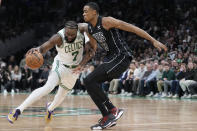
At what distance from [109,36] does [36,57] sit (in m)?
1.17

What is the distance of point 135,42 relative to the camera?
22.5 metres

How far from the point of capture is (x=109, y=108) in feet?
23.7

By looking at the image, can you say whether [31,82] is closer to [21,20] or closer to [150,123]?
[21,20]

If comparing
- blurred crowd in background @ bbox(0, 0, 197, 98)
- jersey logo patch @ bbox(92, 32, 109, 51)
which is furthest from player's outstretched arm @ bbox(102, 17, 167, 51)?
blurred crowd in background @ bbox(0, 0, 197, 98)

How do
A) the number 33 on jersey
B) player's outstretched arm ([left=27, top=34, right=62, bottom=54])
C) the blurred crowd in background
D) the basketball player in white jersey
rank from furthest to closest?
the blurred crowd in background, the number 33 on jersey, the basketball player in white jersey, player's outstretched arm ([left=27, top=34, right=62, bottom=54])

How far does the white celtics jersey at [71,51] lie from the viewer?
7391 millimetres

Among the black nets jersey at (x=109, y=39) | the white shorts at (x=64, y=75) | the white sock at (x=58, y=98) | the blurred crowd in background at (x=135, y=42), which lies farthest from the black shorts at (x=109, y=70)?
the blurred crowd in background at (x=135, y=42)

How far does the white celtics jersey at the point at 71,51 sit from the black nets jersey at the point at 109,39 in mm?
367

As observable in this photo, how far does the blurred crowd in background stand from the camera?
55.0 feet

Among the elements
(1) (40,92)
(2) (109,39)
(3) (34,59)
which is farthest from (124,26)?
(1) (40,92)

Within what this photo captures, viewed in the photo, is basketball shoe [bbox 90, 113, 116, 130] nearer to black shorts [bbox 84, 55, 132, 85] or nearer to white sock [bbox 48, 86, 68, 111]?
black shorts [bbox 84, 55, 132, 85]

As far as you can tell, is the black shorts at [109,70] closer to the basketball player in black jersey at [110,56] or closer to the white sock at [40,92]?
the basketball player in black jersey at [110,56]

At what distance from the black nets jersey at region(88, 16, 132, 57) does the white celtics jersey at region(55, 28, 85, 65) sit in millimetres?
367

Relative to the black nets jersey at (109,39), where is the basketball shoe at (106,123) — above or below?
below
